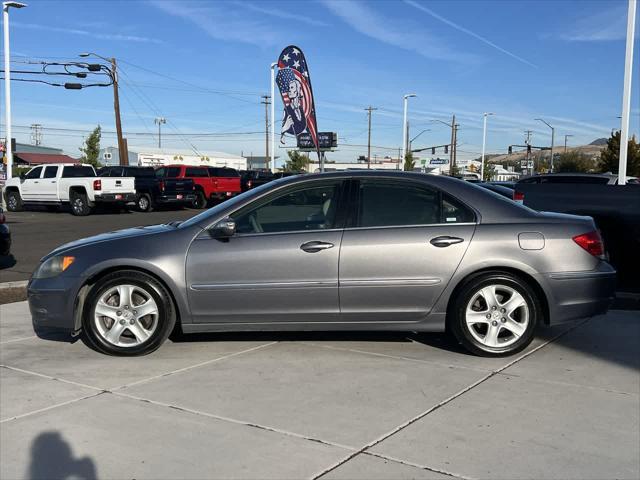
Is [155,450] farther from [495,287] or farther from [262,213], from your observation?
[495,287]

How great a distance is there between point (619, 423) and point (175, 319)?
3390mm

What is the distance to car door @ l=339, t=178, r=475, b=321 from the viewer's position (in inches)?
203

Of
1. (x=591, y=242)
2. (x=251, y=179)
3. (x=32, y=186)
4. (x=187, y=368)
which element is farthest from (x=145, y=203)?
(x=591, y=242)

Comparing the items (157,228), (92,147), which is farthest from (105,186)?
(92,147)

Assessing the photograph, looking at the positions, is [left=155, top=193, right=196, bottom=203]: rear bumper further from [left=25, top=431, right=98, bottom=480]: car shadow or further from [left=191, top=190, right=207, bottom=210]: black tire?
[left=25, top=431, right=98, bottom=480]: car shadow

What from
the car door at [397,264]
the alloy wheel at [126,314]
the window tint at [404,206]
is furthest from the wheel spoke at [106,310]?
the window tint at [404,206]

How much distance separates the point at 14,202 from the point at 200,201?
7.69m

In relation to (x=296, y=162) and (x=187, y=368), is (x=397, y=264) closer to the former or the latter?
(x=187, y=368)

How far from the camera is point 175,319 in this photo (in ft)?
17.5

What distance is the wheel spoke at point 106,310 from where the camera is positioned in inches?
207

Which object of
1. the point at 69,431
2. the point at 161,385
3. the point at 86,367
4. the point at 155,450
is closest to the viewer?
the point at 155,450

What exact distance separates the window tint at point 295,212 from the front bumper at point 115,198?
1820 cm

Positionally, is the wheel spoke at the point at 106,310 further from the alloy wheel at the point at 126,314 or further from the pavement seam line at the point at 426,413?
the pavement seam line at the point at 426,413

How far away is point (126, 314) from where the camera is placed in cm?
528
